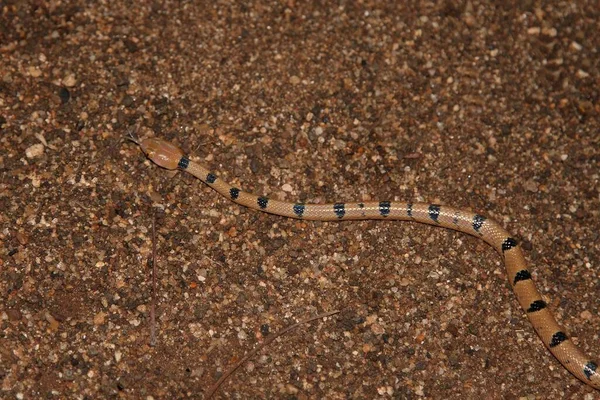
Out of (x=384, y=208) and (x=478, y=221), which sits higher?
(x=384, y=208)

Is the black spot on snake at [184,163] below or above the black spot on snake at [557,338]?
above

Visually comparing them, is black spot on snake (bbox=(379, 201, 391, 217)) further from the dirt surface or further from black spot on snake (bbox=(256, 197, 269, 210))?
black spot on snake (bbox=(256, 197, 269, 210))

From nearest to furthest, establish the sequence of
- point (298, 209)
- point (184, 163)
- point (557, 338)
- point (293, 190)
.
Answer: point (557, 338) < point (298, 209) < point (184, 163) < point (293, 190)

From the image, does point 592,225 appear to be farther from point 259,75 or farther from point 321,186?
point 259,75

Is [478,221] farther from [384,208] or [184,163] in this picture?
[184,163]

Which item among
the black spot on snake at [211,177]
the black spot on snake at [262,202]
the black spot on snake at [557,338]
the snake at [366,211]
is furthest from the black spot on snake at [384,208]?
the black spot on snake at [557,338]

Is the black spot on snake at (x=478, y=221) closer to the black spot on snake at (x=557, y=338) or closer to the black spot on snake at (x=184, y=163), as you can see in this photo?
the black spot on snake at (x=557, y=338)

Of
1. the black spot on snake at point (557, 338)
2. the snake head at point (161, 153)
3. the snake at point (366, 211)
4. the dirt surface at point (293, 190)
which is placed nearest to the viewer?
the dirt surface at point (293, 190)

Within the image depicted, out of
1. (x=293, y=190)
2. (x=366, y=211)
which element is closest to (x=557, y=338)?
(x=366, y=211)
